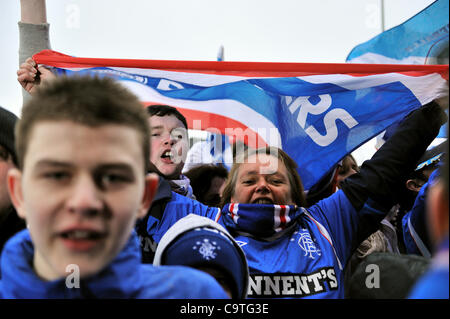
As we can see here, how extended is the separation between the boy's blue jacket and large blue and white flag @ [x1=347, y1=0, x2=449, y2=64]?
2352mm

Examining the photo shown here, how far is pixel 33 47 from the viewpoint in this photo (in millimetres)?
2531

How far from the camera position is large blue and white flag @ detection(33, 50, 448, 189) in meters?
2.90

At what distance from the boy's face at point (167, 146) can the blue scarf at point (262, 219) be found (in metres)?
0.66

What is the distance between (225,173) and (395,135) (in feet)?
6.32

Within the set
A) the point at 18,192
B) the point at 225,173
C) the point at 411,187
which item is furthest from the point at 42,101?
the point at 225,173

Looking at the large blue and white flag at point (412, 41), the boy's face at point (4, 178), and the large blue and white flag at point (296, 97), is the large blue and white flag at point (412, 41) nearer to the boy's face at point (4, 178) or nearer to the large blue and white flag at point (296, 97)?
the large blue and white flag at point (296, 97)

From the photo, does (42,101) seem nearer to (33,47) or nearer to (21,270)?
(21,270)

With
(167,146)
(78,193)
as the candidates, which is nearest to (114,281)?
(78,193)

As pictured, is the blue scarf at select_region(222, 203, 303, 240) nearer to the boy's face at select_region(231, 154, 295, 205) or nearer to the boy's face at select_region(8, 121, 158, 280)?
the boy's face at select_region(231, 154, 295, 205)

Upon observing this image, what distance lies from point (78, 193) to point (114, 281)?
0.23m

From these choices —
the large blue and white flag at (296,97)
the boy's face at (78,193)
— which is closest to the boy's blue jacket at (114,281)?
the boy's face at (78,193)

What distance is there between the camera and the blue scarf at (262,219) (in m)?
2.16
